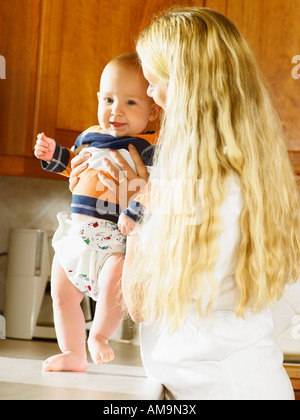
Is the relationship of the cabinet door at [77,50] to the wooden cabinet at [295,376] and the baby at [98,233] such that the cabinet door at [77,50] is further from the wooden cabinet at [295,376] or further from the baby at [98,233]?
the wooden cabinet at [295,376]

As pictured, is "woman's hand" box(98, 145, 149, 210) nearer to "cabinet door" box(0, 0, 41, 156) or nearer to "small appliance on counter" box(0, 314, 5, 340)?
"cabinet door" box(0, 0, 41, 156)

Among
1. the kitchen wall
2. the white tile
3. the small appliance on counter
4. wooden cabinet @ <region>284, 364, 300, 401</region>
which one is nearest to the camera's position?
the white tile

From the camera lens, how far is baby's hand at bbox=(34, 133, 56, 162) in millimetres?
891

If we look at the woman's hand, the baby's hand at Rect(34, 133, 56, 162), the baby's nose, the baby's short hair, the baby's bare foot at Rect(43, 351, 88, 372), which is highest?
the baby's short hair

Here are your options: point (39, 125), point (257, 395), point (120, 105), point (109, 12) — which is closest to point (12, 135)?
point (39, 125)

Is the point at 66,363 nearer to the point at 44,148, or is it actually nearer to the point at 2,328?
the point at 44,148

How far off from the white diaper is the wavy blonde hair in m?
0.08

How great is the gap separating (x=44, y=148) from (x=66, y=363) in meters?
0.33

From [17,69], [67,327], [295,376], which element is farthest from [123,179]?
[295,376]

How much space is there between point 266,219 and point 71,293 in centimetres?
31

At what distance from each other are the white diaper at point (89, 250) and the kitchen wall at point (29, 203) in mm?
963

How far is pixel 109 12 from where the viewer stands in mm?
1453

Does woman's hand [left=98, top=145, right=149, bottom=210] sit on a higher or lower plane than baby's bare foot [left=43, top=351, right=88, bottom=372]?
higher

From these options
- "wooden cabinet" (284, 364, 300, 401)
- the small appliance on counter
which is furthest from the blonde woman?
the small appliance on counter
